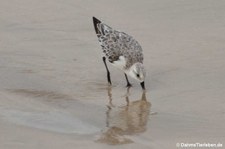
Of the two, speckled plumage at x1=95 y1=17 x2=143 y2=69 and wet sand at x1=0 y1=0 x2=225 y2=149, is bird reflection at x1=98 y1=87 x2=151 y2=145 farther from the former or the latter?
speckled plumage at x1=95 y1=17 x2=143 y2=69

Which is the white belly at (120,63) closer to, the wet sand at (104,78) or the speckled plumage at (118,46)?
the speckled plumage at (118,46)

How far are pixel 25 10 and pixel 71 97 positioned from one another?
120 inches

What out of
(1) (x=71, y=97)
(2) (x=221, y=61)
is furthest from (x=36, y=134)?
(2) (x=221, y=61)

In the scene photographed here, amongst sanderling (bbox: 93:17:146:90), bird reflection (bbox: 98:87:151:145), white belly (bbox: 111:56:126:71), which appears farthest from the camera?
white belly (bbox: 111:56:126:71)

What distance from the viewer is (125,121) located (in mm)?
5848

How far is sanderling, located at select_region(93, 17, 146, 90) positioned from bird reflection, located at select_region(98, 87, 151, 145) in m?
0.42

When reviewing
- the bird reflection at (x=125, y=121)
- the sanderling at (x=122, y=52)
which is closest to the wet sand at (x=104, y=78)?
the bird reflection at (x=125, y=121)

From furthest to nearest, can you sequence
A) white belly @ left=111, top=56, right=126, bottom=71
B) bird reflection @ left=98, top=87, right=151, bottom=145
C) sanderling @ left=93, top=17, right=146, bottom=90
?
white belly @ left=111, top=56, right=126, bottom=71 → sanderling @ left=93, top=17, right=146, bottom=90 → bird reflection @ left=98, top=87, right=151, bottom=145

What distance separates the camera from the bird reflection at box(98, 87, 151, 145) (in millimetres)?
5355

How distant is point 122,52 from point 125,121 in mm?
1826

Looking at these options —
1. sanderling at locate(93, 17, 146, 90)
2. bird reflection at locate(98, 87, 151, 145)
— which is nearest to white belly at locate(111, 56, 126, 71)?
sanderling at locate(93, 17, 146, 90)

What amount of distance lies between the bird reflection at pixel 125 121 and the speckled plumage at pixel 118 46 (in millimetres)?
678

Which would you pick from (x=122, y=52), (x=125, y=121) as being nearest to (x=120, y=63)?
(x=122, y=52)

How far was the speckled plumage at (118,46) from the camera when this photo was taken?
7305 millimetres
